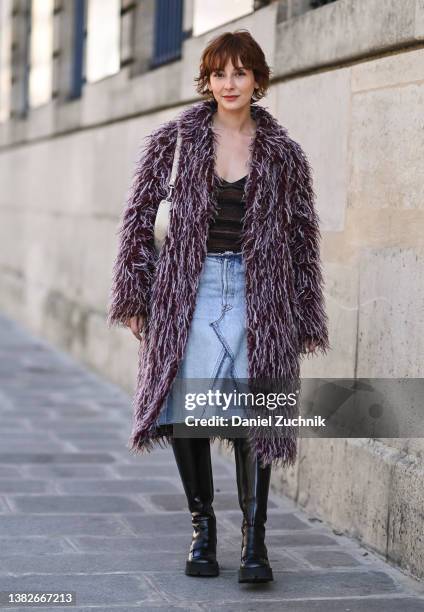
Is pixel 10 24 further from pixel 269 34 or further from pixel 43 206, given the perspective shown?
pixel 269 34

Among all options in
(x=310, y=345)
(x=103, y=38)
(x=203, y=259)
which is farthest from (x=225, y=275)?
(x=103, y=38)

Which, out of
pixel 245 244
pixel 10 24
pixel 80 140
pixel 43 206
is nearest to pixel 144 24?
pixel 80 140

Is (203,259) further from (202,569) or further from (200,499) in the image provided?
(202,569)

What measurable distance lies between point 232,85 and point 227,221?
474 millimetres

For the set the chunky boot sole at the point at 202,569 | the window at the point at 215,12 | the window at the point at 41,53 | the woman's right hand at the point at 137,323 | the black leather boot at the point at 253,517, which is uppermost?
the window at the point at 41,53

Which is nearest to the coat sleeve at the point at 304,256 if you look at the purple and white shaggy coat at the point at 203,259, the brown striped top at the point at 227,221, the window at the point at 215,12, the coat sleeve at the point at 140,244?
the purple and white shaggy coat at the point at 203,259

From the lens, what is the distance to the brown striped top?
4.40 meters

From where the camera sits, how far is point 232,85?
4348 mm

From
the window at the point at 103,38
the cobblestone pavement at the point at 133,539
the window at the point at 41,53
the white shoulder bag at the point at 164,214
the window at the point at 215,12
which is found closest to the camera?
the cobblestone pavement at the point at 133,539

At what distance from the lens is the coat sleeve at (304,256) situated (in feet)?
14.6

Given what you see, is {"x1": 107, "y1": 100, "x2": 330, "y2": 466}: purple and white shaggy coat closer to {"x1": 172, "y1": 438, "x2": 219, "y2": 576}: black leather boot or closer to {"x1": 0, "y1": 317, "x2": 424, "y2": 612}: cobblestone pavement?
{"x1": 172, "y1": 438, "x2": 219, "y2": 576}: black leather boot

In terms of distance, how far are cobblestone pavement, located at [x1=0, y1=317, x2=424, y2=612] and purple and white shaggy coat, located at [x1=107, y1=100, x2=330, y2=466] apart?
0.49 metres

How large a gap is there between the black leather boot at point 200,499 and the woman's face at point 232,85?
1.20m

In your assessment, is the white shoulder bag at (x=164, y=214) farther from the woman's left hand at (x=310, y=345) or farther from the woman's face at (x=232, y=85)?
the woman's left hand at (x=310, y=345)
